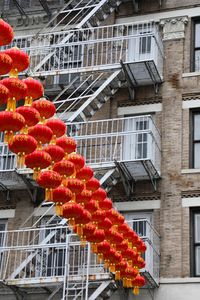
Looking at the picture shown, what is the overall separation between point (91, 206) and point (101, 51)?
10067 millimetres

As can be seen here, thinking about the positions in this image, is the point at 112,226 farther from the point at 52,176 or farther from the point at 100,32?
the point at 100,32

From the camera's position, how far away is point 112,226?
18.6 m

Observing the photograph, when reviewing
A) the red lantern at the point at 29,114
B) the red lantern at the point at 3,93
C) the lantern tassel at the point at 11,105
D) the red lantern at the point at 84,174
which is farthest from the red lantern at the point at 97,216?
the red lantern at the point at 3,93

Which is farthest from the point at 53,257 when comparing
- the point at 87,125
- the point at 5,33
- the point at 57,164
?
the point at 5,33

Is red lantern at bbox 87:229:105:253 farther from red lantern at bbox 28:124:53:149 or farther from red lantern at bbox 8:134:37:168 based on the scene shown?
red lantern at bbox 8:134:37:168

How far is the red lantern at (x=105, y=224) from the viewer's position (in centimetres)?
1789

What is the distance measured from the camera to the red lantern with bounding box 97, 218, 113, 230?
17.9 m

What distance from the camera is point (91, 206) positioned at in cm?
1705

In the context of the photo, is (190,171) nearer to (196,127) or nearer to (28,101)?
(196,127)

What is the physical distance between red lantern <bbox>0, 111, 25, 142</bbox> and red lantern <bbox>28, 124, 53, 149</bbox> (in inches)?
30.8

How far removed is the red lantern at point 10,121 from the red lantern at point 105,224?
185 inches

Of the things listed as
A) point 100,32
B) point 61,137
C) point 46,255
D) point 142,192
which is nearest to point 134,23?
point 100,32

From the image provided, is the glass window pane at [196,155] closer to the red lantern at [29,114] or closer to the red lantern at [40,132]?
the red lantern at [40,132]

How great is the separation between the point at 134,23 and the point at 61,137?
33.8ft
